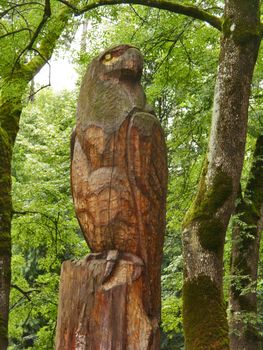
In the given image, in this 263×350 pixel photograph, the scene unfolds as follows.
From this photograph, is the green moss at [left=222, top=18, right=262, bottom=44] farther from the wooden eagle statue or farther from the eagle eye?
the wooden eagle statue

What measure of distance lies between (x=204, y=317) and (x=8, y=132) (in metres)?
4.79

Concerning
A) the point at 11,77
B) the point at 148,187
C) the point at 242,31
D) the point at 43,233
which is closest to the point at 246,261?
the point at 43,233

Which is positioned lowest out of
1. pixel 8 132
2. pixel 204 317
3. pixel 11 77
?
pixel 204 317

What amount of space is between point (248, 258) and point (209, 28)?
14.4 feet

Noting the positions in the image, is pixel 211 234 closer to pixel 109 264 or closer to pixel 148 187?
pixel 148 187

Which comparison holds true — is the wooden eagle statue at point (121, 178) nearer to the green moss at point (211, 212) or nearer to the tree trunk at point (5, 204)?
the green moss at point (211, 212)

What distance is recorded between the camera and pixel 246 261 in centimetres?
905


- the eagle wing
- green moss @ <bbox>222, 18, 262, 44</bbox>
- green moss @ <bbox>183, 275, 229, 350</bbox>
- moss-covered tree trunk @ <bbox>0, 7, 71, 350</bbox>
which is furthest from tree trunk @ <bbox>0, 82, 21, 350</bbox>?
the eagle wing

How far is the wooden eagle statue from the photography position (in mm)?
3850

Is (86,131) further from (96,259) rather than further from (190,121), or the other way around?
(190,121)

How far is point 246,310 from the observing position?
8.73 m

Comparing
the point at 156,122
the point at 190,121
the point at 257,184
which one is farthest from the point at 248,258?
the point at 156,122

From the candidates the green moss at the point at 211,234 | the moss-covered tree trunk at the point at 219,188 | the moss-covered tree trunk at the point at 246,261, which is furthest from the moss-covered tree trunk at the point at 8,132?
the moss-covered tree trunk at the point at 246,261

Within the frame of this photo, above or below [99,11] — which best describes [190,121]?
below
